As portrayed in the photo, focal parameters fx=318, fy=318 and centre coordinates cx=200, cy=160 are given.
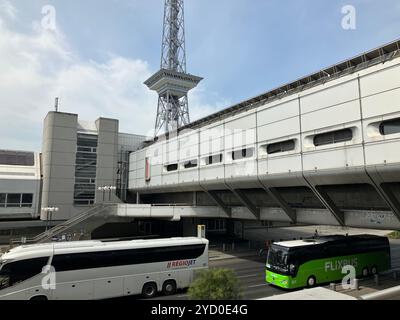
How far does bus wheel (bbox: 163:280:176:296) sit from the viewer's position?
2139 cm

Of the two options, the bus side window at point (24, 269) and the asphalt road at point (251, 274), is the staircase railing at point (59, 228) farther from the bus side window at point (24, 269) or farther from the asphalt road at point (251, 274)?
the bus side window at point (24, 269)

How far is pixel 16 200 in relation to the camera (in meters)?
50.4

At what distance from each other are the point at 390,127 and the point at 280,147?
948 centimetres

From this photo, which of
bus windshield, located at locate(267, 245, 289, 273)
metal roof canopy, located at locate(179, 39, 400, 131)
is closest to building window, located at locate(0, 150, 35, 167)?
metal roof canopy, located at locate(179, 39, 400, 131)

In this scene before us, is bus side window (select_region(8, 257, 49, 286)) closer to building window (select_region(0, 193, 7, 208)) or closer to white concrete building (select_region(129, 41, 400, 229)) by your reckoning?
white concrete building (select_region(129, 41, 400, 229))

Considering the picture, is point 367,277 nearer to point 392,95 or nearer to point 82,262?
point 392,95

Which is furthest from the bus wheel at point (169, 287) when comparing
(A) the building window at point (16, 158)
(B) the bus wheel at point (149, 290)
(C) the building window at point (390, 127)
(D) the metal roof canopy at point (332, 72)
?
(A) the building window at point (16, 158)

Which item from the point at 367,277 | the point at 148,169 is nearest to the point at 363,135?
the point at 367,277

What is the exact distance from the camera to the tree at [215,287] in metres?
13.4

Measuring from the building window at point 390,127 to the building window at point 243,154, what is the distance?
11900 millimetres

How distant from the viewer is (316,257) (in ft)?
75.4

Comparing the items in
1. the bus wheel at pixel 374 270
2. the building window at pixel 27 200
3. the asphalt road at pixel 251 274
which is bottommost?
the asphalt road at pixel 251 274

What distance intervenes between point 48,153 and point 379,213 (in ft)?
159

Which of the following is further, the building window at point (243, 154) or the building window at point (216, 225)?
the building window at point (216, 225)
